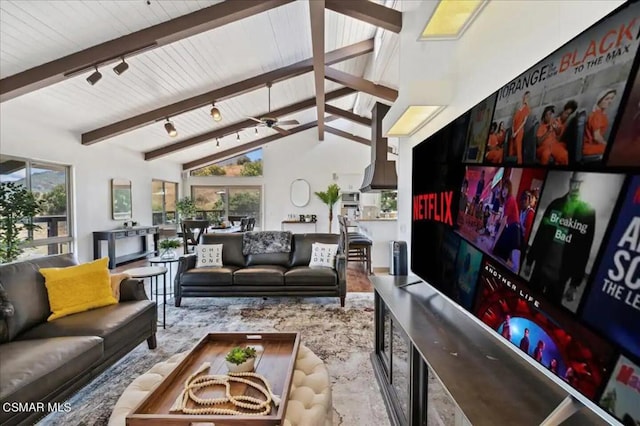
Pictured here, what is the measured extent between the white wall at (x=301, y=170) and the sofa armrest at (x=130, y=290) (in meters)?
7.59

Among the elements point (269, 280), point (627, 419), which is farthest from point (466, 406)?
point (269, 280)

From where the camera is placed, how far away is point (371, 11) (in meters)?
3.41

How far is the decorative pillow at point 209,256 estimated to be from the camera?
449 cm

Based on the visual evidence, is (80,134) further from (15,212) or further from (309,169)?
(309,169)

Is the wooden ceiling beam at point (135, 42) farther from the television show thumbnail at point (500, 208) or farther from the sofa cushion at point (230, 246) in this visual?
the television show thumbnail at point (500, 208)

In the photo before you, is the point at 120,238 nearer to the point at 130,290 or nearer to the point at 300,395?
the point at 130,290

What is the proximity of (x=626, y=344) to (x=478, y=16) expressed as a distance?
1.95 meters

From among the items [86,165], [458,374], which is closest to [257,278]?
[458,374]

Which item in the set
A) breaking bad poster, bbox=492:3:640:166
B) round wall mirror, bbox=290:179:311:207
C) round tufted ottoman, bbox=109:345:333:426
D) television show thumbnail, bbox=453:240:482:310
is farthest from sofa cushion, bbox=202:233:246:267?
round wall mirror, bbox=290:179:311:207

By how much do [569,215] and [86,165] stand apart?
23.7 ft

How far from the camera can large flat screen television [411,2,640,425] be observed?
68cm

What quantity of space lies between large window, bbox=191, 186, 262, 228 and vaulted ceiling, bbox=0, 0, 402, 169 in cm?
318

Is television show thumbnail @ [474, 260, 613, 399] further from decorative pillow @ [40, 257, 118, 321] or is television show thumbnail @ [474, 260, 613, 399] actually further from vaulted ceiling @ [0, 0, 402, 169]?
vaulted ceiling @ [0, 0, 402, 169]
